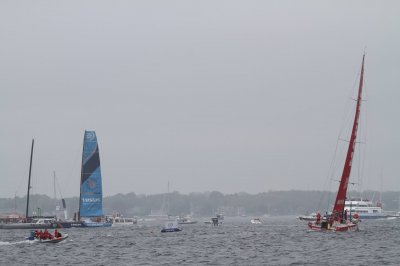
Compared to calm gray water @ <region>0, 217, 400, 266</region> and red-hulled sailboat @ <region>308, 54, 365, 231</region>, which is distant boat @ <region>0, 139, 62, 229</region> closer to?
calm gray water @ <region>0, 217, 400, 266</region>

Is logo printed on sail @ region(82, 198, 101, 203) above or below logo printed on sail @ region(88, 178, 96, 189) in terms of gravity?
below

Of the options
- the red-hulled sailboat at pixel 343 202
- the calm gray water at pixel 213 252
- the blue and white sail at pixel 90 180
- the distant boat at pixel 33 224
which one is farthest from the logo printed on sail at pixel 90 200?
the calm gray water at pixel 213 252

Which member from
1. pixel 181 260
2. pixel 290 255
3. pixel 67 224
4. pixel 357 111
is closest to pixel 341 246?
pixel 290 255

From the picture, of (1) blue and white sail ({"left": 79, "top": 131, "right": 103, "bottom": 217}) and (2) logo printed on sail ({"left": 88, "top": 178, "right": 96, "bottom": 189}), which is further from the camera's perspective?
(2) logo printed on sail ({"left": 88, "top": 178, "right": 96, "bottom": 189})

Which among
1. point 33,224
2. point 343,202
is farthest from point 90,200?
point 343,202

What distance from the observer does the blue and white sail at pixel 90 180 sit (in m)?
Result: 157

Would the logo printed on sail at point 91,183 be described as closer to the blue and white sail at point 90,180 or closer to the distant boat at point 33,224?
the blue and white sail at point 90,180

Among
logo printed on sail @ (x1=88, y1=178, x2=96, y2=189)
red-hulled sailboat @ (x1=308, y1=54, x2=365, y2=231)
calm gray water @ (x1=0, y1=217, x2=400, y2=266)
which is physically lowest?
calm gray water @ (x1=0, y1=217, x2=400, y2=266)

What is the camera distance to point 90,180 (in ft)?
522

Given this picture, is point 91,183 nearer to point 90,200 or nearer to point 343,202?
point 90,200

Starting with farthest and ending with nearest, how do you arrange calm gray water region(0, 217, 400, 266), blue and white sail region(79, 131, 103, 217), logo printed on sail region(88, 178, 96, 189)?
logo printed on sail region(88, 178, 96, 189)
blue and white sail region(79, 131, 103, 217)
calm gray water region(0, 217, 400, 266)

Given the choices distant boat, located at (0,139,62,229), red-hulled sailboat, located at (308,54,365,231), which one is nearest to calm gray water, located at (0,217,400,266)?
red-hulled sailboat, located at (308,54,365,231)

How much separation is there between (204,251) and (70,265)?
17.3 metres

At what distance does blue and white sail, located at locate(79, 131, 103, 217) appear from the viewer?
514ft
